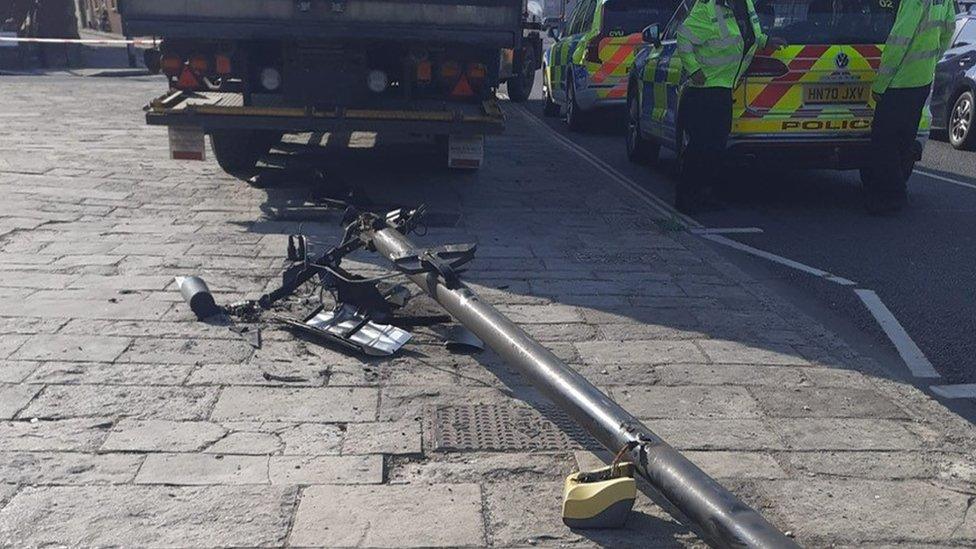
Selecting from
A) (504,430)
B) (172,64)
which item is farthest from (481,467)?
(172,64)

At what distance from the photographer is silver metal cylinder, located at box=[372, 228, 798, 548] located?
3043 millimetres

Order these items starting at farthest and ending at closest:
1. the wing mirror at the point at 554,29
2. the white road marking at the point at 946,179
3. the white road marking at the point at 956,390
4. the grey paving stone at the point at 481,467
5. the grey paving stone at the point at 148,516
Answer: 1. the wing mirror at the point at 554,29
2. the white road marking at the point at 946,179
3. the white road marking at the point at 956,390
4. the grey paving stone at the point at 481,467
5. the grey paving stone at the point at 148,516

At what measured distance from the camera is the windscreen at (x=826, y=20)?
8.84 meters

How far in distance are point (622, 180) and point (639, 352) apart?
18.7 feet

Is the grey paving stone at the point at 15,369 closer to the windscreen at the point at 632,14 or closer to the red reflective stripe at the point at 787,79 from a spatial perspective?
the red reflective stripe at the point at 787,79

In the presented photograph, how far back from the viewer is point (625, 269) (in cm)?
688

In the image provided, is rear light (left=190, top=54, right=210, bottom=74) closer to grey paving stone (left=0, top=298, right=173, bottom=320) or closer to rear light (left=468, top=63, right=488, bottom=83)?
rear light (left=468, top=63, right=488, bottom=83)

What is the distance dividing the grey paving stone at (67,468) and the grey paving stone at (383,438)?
762 mm

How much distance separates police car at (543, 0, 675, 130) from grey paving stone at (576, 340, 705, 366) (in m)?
8.85

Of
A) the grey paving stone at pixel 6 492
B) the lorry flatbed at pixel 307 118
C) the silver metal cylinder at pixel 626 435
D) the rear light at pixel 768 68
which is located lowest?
the grey paving stone at pixel 6 492

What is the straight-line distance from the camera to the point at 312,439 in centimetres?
405

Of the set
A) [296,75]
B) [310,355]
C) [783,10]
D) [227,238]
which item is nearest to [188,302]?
[310,355]

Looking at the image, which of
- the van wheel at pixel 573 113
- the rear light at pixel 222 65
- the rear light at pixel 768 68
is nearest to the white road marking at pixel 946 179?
the rear light at pixel 768 68

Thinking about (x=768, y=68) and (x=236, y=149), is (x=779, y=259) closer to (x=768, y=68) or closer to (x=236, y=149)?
(x=768, y=68)
